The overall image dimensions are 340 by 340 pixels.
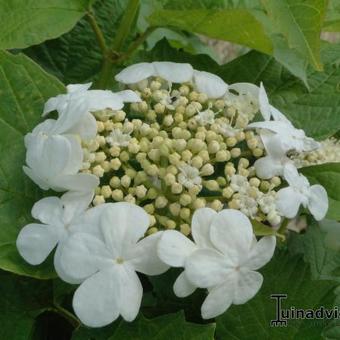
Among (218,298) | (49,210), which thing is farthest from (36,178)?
(218,298)

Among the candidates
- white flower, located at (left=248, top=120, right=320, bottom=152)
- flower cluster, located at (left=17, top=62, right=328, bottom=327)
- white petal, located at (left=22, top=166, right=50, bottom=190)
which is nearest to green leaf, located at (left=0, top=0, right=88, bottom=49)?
flower cluster, located at (left=17, top=62, right=328, bottom=327)

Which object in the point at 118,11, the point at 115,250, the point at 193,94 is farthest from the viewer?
the point at 118,11

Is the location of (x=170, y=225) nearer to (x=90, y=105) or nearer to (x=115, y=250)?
(x=115, y=250)

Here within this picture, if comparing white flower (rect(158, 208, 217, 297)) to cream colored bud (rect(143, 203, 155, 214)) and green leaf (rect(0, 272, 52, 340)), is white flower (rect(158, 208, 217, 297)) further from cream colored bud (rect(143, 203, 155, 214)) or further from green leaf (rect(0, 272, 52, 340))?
green leaf (rect(0, 272, 52, 340))

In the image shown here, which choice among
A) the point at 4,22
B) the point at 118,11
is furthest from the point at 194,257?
the point at 118,11

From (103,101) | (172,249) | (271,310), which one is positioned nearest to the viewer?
(172,249)

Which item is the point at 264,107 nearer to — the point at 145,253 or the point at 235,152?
the point at 235,152
